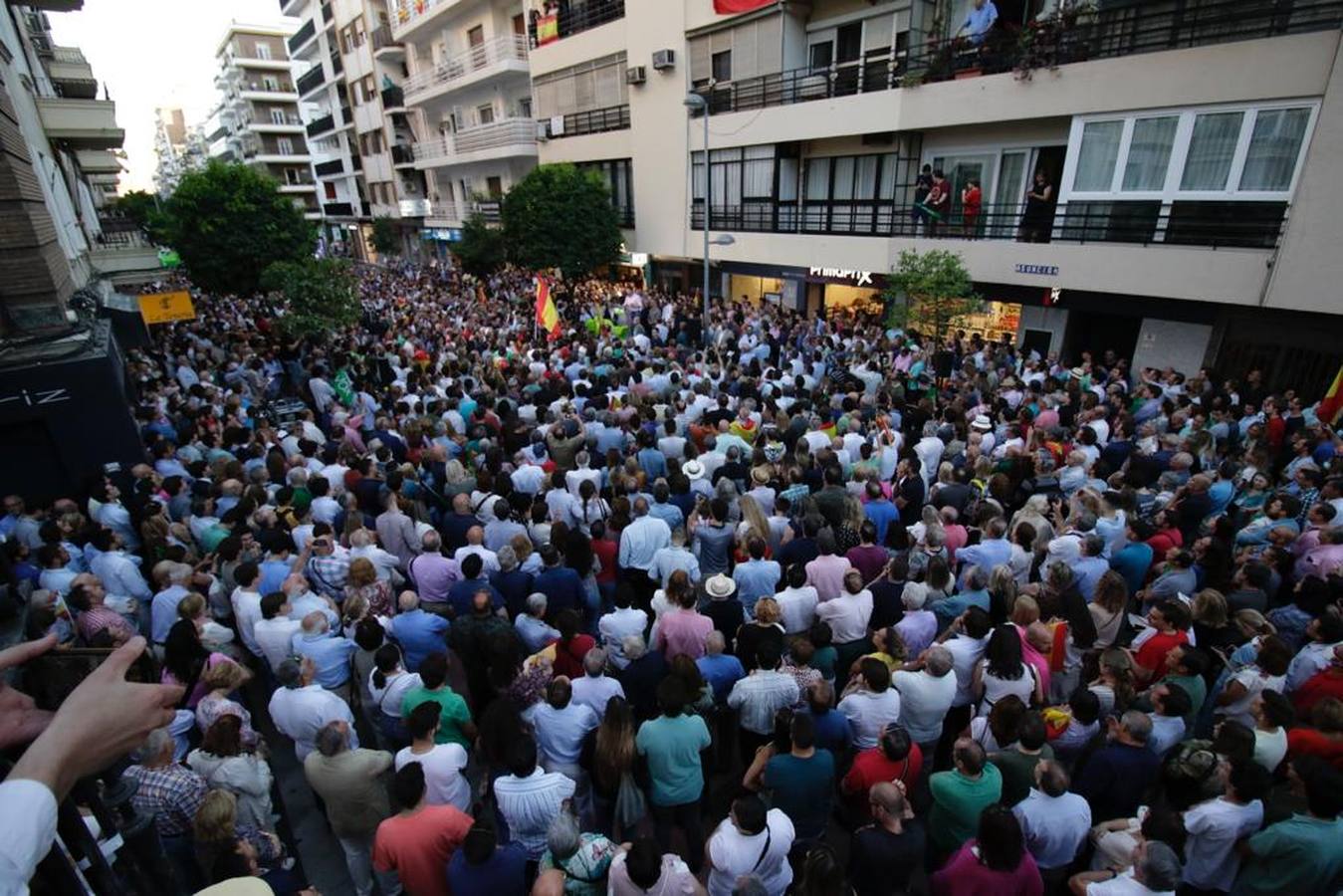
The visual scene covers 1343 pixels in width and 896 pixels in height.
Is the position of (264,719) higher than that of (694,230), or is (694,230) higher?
(694,230)

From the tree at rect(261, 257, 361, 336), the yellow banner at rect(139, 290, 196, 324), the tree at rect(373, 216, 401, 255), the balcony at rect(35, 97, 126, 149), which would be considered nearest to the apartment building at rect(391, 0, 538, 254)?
the tree at rect(373, 216, 401, 255)

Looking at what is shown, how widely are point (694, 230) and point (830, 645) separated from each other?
20.3 metres

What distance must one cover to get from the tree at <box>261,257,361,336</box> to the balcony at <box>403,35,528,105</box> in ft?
58.1

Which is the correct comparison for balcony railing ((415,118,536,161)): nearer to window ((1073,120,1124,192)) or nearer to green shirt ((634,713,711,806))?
window ((1073,120,1124,192))

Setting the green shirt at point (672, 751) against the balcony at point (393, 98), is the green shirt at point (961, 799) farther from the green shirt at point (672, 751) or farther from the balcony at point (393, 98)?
the balcony at point (393, 98)

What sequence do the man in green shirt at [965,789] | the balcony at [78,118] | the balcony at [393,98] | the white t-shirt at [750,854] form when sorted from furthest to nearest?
1. the balcony at [393,98]
2. the balcony at [78,118]
3. the man in green shirt at [965,789]
4. the white t-shirt at [750,854]

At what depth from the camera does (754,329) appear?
1652 cm

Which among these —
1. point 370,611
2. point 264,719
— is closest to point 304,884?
point 370,611

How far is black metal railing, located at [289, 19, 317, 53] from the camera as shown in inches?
1938

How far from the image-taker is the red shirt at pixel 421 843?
3350mm

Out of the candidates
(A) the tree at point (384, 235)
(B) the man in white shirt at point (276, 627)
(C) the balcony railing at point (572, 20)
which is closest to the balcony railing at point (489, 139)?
(C) the balcony railing at point (572, 20)

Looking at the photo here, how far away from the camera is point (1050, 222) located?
47.5ft

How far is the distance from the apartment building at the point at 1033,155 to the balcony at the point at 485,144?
602cm

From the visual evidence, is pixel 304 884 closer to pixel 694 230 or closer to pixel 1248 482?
pixel 1248 482
